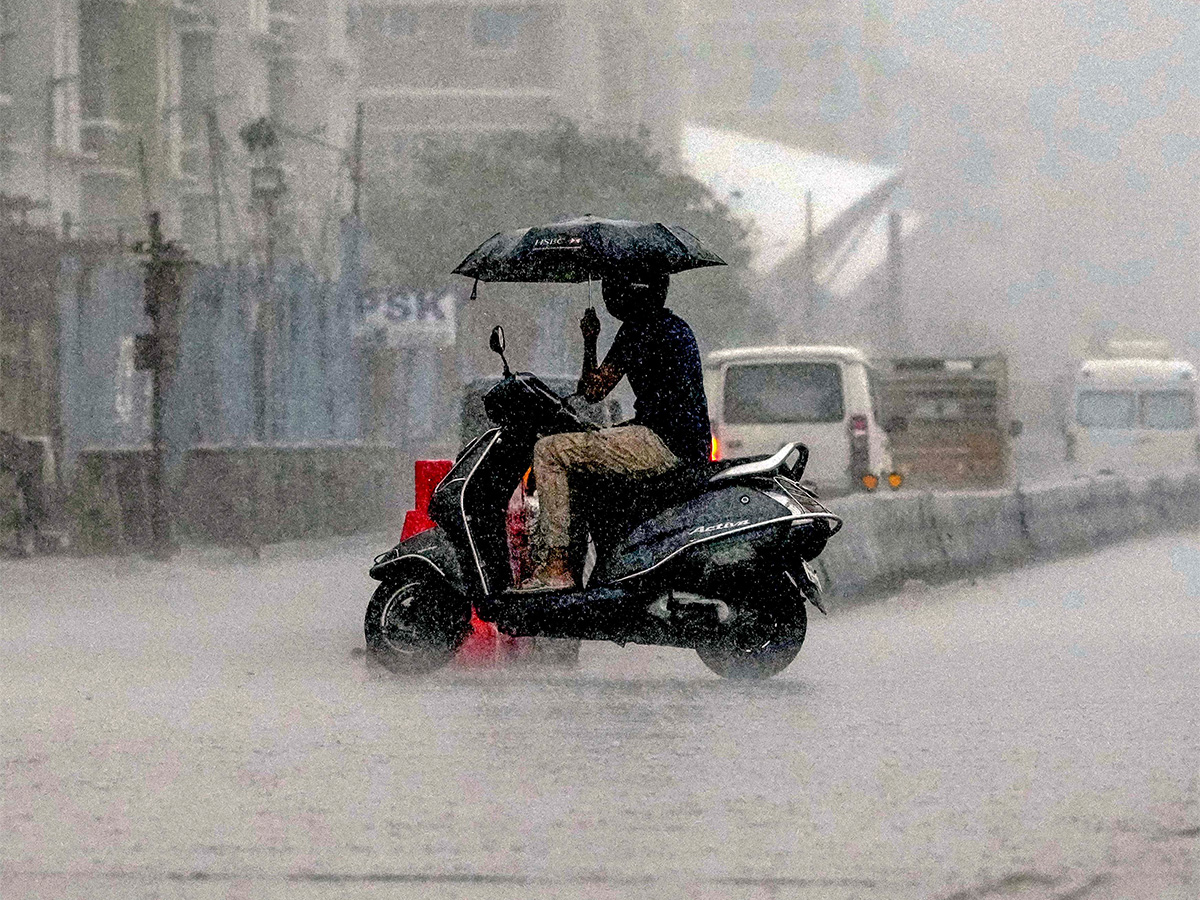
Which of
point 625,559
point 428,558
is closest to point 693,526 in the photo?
point 625,559

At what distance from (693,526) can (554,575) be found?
63cm

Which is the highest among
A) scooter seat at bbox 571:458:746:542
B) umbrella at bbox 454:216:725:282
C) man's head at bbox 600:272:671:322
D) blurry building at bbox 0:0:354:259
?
blurry building at bbox 0:0:354:259

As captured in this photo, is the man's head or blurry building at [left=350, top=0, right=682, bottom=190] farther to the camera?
blurry building at [left=350, top=0, right=682, bottom=190]

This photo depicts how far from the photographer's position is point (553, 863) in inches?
288

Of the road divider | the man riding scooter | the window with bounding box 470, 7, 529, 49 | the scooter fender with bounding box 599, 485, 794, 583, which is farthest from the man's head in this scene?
the window with bounding box 470, 7, 529, 49

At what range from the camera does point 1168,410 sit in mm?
43594

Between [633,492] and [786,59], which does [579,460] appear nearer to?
[633,492]

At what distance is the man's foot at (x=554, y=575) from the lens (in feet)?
39.6

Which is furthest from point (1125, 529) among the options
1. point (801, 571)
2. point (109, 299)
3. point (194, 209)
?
point (194, 209)

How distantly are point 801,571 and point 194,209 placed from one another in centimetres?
4668

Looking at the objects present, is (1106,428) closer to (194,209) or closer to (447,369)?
(447,369)

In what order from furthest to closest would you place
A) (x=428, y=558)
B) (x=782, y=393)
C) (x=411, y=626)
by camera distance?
(x=782, y=393) → (x=411, y=626) → (x=428, y=558)

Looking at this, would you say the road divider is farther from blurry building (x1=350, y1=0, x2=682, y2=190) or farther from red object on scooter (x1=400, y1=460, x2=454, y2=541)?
blurry building (x1=350, y1=0, x2=682, y2=190)

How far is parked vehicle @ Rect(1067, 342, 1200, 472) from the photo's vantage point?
43344 mm
